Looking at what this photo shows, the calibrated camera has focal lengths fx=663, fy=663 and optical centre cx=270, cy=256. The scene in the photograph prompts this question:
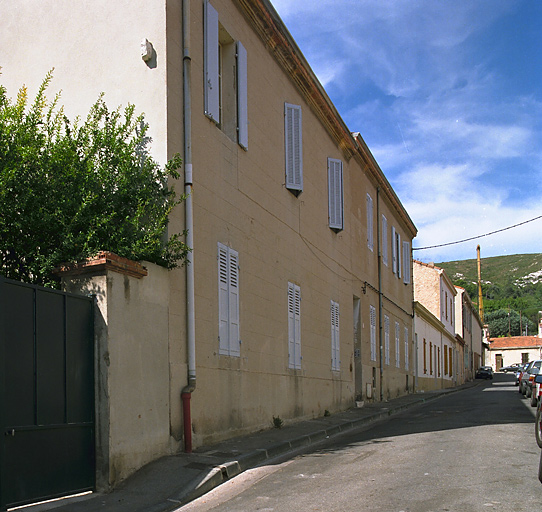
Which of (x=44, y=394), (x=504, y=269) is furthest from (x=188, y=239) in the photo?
(x=504, y=269)

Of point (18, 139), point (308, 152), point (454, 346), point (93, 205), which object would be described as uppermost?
point (308, 152)

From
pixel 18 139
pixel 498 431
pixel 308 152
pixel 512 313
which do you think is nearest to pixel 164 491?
pixel 18 139

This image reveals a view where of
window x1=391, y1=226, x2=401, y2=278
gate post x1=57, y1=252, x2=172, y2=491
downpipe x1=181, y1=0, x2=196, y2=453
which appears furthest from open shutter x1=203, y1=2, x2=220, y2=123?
window x1=391, y1=226, x2=401, y2=278

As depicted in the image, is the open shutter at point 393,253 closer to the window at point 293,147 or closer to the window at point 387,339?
the window at point 387,339

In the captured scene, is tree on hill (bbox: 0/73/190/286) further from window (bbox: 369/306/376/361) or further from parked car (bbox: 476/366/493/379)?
parked car (bbox: 476/366/493/379)

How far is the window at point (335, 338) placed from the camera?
679 inches

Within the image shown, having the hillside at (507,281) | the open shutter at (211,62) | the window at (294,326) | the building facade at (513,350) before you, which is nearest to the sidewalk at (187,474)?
the window at (294,326)

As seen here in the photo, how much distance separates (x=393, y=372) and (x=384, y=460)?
16.8 metres

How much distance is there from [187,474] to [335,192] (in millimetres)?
11281

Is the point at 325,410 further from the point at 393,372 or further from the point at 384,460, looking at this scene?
the point at 393,372

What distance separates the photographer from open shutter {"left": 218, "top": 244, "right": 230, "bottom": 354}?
415 inches

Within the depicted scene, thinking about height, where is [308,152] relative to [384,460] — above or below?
above

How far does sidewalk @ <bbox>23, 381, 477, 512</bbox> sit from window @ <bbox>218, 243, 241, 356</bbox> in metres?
1.51

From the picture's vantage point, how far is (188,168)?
959 cm
